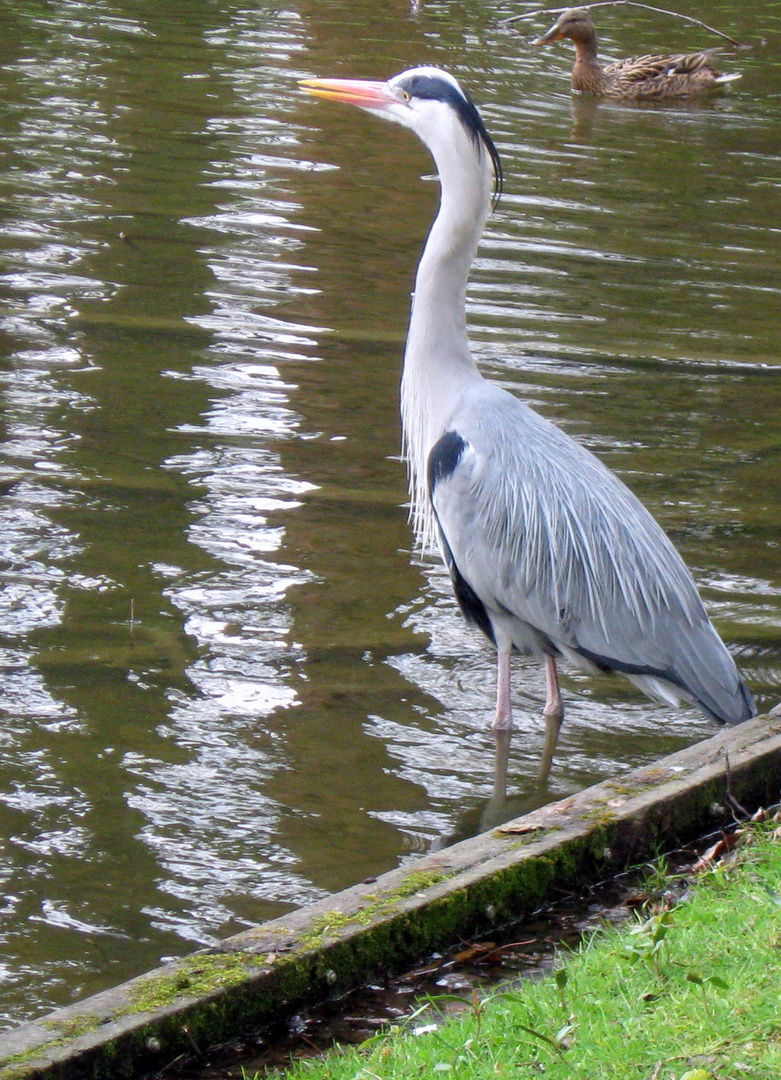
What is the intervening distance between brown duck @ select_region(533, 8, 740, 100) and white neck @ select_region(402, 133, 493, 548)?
34.1 feet

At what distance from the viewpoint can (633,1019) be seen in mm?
2861

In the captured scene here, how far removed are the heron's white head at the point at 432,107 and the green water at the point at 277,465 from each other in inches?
62.5

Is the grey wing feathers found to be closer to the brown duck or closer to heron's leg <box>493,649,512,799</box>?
heron's leg <box>493,649,512,799</box>

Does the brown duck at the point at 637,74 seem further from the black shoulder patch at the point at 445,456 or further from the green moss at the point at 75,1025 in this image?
the green moss at the point at 75,1025

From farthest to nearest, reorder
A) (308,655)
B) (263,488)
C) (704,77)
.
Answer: (704,77) → (263,488) → (308,655)

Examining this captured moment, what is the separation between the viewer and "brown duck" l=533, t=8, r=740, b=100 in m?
15.3

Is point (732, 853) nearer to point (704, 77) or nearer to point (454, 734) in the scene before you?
point (454, 734)

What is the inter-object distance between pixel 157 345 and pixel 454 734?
3.64 meters

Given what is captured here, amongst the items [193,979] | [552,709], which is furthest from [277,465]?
[193,979]

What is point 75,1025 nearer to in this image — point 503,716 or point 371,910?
point 371,910

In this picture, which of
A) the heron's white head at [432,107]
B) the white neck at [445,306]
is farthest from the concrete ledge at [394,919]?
the heron's white head at [432,107]

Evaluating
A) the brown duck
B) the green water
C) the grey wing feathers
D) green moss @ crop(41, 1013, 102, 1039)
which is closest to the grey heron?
the grey wing feathers

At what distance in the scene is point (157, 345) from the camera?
7.98m

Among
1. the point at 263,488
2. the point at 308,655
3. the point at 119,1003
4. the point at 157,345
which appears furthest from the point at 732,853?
the point at 157,345
